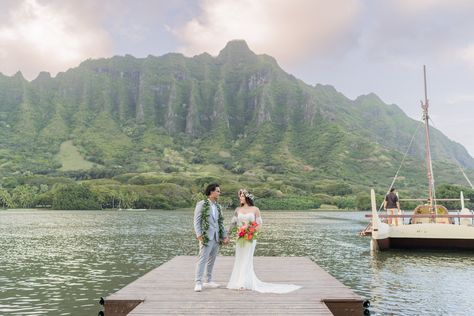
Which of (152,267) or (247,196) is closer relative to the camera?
(247,196)

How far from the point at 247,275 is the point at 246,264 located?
0.37 m

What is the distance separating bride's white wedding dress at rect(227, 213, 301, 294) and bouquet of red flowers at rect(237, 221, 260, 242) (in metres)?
0.13

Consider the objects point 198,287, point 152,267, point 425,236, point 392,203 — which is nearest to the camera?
point 198,287

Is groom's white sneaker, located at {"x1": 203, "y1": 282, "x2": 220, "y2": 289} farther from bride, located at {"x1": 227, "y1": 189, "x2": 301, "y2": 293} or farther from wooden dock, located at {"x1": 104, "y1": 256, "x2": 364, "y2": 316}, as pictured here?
bride, located at {"x1": 227, "y1": 189, "x2": 301, "y2": 293}

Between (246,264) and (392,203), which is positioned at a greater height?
(392,203)

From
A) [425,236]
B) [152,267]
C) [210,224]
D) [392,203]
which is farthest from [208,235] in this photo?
[425,236]

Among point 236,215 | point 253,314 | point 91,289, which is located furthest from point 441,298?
point 91,289

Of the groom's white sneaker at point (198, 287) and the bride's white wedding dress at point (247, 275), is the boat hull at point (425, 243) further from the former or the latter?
the groom's white sneaker at point (198, 287)

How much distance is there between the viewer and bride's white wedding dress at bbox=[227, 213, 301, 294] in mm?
14289

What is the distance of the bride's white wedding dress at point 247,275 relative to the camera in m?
14.3

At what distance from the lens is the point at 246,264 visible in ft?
47.8

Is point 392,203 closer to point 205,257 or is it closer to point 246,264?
point 246,264

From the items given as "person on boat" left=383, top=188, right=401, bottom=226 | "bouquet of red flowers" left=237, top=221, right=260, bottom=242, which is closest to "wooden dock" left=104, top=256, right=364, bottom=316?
"bouquet of red flowers" left=237, top=221, right=260, bottom=242

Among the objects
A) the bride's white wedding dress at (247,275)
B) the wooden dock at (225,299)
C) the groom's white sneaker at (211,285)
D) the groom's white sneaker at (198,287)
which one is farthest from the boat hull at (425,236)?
the groom's white sneaker at (198,287)
